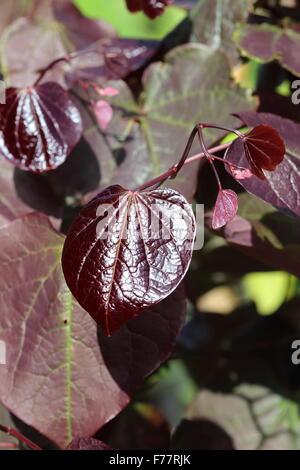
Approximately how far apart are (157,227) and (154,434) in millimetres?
395

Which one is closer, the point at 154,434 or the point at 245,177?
the point at 245,177

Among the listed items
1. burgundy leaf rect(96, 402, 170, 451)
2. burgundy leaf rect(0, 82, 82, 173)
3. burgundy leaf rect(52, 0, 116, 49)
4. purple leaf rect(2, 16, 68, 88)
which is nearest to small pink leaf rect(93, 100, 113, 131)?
burgundy leaf rect(0, 82, 82, 173)

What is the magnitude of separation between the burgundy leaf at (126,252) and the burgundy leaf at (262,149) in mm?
65

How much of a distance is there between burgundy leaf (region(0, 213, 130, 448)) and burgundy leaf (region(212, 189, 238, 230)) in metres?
0.18

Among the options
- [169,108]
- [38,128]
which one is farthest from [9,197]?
[169,108]

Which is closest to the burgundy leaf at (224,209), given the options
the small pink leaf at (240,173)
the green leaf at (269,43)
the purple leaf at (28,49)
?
the small pink leaf at (240,173)

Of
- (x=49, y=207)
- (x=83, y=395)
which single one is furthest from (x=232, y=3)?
(x=83, y=395)

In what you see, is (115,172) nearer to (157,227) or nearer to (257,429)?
(157,227)

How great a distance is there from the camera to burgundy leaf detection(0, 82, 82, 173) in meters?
0.65

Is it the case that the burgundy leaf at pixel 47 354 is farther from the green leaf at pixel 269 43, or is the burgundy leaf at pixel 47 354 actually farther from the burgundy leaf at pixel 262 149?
the green leaf at pixel 269 43

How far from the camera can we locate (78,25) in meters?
0.98

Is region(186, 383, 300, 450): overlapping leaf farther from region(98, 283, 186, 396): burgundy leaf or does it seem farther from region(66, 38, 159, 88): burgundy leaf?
region(66, 38, 159, 88): burgundy leaf

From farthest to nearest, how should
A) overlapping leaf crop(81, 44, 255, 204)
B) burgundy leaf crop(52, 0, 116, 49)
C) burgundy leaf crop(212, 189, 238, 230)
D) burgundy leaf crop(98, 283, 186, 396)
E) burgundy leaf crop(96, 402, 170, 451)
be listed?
burgundy leaf crop(52, 0, 116, 49)
burgundy leaf crop(96, 402, 170, 451)
overlapping leaf crop(81, 44, 255, 204)
burgundy leaf crop(98, 283, 186, 396)
burgundy leaf crop(212, 189, 238, 230)

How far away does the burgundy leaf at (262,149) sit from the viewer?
536mm
